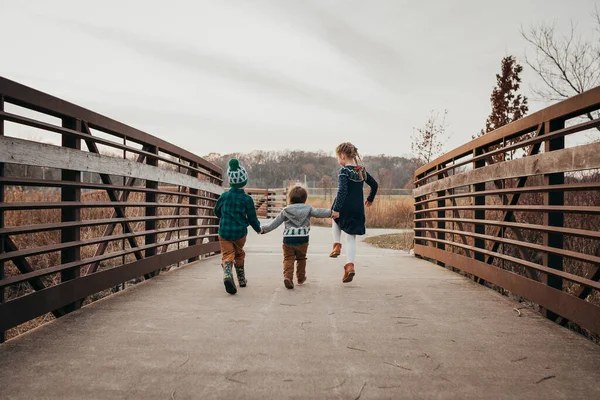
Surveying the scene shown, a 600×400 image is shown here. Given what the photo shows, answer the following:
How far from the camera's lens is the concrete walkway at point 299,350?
2166mm

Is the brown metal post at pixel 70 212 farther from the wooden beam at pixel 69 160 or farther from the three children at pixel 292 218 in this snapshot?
the three children at pixel 292 218

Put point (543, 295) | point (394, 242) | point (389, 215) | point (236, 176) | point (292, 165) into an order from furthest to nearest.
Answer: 1. point (292, 165)
2. point (389, 215)
3. point (394, 242)
4. point (236, 176)
5. point (543, 295)

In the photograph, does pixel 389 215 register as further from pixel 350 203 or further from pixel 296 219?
pixel 296 219

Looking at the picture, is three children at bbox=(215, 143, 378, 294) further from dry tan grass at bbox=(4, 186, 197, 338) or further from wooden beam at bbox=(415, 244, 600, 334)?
dry tan grass at bbox=(4, 186, 197, 338)

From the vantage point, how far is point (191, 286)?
474cm

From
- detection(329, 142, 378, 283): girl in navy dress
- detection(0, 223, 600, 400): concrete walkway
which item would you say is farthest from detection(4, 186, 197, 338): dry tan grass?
detection(0, 223, 600, 400): concrete walkway

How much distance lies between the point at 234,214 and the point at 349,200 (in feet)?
4.25

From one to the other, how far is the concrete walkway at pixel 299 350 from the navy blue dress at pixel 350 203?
104 cm

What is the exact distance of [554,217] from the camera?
343 cm

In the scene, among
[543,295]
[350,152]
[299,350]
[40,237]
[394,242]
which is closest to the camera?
[299,350]

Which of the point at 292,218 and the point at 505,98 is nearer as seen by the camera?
the point at 292,218

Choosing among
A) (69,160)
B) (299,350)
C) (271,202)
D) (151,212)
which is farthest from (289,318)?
(271,202)

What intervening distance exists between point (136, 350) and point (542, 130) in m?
3.20

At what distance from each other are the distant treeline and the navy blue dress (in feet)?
254
